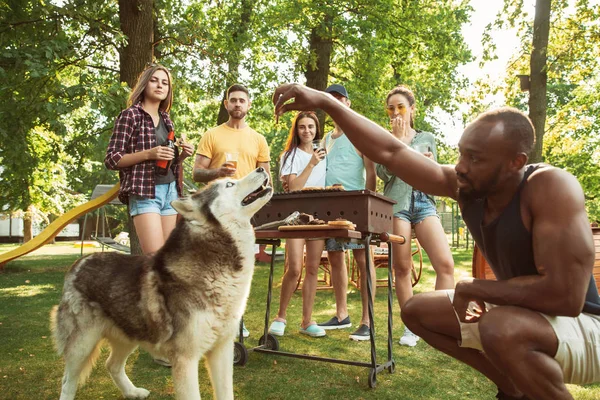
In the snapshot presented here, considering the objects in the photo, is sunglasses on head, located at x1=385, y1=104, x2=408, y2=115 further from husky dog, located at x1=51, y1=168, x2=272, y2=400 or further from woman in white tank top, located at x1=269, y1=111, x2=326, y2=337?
husky dog, located at x1=51, y1=168, x2=272, y2=400

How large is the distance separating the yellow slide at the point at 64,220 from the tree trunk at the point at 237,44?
8244 mm

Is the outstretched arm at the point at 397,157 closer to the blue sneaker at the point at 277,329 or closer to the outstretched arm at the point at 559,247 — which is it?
the outstretched arm at the point at 559,247

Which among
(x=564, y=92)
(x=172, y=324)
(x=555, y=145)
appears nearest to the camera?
(x=172, y=324)

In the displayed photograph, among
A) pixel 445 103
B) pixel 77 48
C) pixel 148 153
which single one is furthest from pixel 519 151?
pixel 445 103

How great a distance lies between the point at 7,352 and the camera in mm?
5258

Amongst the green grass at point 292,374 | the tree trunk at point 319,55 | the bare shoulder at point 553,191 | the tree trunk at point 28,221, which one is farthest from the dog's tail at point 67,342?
the tree trunk at point 28,221

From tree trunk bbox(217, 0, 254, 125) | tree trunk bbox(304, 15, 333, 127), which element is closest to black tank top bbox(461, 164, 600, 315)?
tree trunk bbox(217, 0, 254, 125)

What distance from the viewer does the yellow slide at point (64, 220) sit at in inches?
193

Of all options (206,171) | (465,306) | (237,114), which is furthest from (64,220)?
(465,306)

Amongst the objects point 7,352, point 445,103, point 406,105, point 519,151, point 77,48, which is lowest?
point 7,352

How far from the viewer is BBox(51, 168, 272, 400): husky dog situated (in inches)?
127

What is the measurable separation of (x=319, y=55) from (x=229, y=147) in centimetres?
1081

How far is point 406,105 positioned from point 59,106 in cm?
709

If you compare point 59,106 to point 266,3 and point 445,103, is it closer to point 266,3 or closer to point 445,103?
point 266,3
